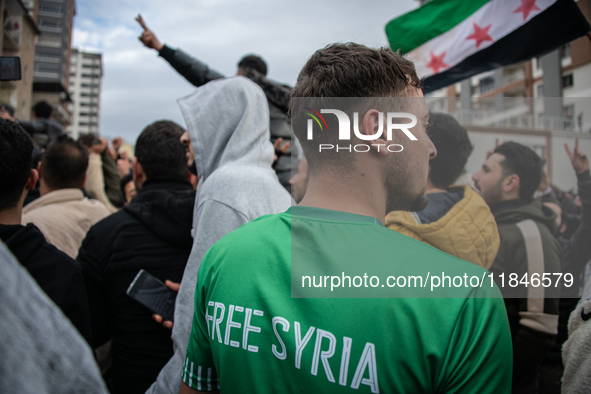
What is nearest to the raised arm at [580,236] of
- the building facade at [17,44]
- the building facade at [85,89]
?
the building facade at [17,44]

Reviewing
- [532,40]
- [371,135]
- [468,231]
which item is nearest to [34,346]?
[371,135]

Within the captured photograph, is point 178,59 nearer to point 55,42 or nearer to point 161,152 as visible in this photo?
point 161,152

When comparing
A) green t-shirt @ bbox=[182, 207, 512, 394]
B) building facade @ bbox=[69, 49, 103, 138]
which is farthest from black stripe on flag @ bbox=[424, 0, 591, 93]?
building facade @ bbox=[69, 49, 103, 138]

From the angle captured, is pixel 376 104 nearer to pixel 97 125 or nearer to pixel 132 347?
pixel 132 347

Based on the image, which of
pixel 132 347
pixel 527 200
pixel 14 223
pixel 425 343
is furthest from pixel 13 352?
pixel 527 200

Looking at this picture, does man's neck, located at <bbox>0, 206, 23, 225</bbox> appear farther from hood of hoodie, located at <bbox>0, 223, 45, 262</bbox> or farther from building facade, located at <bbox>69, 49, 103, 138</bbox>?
building facade, located at <bbox>69, 49, 103, 138</bbox>

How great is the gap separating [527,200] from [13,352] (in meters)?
2.25

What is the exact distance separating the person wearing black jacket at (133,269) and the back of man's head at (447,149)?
138 cm

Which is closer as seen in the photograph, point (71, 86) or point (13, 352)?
point (13, 352)

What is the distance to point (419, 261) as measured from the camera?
97 centimetres

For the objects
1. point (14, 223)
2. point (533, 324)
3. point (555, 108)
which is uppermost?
point (555, 108)

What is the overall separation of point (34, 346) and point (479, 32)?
14.6 ft

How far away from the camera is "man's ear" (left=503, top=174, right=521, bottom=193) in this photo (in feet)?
6.52

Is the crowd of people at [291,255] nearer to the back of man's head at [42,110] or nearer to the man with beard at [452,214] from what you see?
the man with beard at [452,214]
